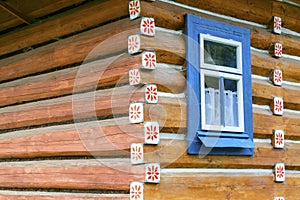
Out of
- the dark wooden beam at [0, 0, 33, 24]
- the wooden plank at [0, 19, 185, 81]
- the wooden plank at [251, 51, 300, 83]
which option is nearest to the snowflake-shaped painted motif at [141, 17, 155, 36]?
the wooden plank at [0, 19, 185, 81]

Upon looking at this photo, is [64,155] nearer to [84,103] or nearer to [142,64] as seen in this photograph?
[84,103]

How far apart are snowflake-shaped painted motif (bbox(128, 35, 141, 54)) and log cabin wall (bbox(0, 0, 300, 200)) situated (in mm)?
48

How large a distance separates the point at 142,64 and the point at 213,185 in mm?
1381

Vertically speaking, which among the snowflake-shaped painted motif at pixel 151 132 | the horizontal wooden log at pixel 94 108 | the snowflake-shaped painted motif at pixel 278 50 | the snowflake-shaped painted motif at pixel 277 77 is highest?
the snowflake-shaped painted motif at pixel 278 50

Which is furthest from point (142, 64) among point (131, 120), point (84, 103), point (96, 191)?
point (96, 191)

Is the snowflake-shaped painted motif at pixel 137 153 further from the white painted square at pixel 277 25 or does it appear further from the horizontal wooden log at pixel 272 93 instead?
the white painted square at pixel 277 25

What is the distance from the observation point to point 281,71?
21.5 ft

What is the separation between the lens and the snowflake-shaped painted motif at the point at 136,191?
502cm

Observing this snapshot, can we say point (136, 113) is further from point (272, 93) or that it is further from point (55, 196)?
point (272, 93)

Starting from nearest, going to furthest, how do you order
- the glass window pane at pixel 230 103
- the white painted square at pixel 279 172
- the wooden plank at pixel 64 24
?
the wooden plank at pixel 64 24, the glass window pane at pixel 230 103, the white painted square at pixel 279 172

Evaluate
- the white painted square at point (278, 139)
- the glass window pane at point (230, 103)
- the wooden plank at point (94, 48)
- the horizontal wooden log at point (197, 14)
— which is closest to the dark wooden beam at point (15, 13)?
the wooden plank at point (94, 48)

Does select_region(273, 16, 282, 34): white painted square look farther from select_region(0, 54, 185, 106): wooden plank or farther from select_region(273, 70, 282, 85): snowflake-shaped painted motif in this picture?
select_region(0, 54, 185, 106): wooden plank

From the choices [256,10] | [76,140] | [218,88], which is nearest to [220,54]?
[218,88]

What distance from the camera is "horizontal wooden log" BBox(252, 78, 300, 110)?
20.4ft
